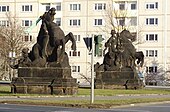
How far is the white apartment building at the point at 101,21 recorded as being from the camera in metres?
90.2

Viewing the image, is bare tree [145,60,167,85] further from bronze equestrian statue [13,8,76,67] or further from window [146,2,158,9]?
bronze equestrian statue [13,8,76,67]

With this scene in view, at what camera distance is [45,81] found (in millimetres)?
35438

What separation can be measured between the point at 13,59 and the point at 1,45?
8.48m

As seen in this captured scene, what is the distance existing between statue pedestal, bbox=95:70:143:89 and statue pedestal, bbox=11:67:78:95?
37.7 feet

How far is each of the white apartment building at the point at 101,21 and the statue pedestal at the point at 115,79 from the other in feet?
136

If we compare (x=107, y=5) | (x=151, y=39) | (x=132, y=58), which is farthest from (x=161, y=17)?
(x=132, y=58)

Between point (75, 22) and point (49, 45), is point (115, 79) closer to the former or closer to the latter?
point (49, 45)

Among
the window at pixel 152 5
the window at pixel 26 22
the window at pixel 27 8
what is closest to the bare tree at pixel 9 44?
the window at pixel 26 22

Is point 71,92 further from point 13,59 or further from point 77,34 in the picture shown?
point 77,34

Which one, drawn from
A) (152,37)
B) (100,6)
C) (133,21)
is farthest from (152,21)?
(100,6)

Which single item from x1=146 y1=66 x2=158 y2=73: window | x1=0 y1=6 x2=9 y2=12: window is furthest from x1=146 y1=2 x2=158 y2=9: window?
x1=0 y1=6 x2=9 y2=12: window

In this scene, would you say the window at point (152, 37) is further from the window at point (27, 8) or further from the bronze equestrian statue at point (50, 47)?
the bronze equestrian statue at point (50, 47)

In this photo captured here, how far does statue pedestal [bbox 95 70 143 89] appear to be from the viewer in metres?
46.7

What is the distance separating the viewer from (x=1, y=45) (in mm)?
70000
